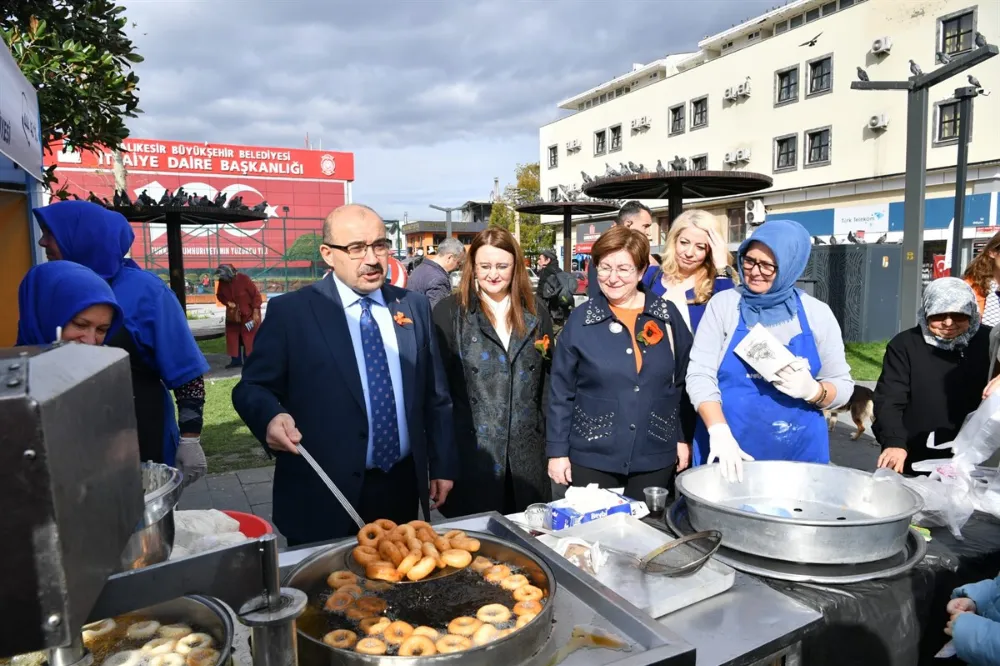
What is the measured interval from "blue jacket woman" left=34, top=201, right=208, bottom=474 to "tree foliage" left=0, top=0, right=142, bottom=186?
2.48 metres

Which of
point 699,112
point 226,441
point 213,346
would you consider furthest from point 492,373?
point 699,112

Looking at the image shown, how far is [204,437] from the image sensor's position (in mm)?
6645

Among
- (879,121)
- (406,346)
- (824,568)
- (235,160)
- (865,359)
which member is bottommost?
(865,359)

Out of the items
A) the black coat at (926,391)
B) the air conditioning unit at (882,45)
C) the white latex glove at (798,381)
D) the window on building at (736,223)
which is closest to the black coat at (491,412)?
the white latex glove at (798,381)

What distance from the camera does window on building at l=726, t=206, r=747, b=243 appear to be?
27283 mm

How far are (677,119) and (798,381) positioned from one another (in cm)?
3226

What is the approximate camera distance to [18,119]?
120 inches

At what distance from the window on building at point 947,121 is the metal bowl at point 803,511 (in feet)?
79.8

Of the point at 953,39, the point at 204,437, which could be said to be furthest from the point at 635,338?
the point at 953,39

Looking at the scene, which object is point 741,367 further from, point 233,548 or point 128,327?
point 128,327

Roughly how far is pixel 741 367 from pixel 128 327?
2.38m

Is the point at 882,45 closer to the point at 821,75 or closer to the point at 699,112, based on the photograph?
the point at 821,75

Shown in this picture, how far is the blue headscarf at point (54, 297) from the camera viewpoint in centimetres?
206

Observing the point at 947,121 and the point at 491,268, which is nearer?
the point at 491,268
